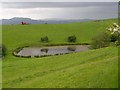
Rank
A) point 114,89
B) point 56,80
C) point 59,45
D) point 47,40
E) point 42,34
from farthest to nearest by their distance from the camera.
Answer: point 42,34, point 47,40, point 59,45, point 56,80, point 114,89

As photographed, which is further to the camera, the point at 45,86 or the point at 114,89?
the point at 45,86

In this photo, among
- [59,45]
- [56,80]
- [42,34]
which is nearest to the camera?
[56,80]

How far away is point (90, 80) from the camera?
23328 mm

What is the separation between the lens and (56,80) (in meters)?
25.1

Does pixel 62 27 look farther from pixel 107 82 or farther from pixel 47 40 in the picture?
pixel 107 82

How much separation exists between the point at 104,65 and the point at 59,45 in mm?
80497

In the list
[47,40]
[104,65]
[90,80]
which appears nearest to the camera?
[90,80]

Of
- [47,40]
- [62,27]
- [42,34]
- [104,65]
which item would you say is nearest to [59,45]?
[47,40]

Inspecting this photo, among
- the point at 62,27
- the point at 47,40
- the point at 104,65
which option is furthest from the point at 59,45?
the point at 104,65

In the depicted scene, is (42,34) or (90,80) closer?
(90,80)

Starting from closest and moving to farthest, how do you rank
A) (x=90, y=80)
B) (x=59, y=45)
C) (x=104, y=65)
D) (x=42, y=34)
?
(x=90, y=80) → (x=104, y=65) → (x=59, y=45) → (x=42, y=34)

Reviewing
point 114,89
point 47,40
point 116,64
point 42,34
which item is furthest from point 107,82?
point 42,34

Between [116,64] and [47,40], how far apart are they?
3552 inches

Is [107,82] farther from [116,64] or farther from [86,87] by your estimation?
[116,64]
